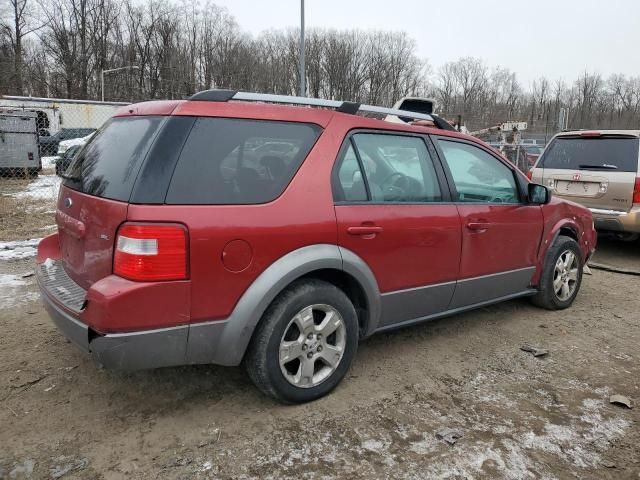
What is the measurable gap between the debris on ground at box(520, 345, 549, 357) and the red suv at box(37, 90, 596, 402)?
66 centimetres

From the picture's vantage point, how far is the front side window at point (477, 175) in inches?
145

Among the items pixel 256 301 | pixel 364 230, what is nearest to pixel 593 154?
pixel 364 230

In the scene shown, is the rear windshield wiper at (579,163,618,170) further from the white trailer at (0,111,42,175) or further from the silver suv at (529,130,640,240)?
the white trailer at (0,111,42,175)

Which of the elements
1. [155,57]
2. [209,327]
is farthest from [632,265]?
[155,57]

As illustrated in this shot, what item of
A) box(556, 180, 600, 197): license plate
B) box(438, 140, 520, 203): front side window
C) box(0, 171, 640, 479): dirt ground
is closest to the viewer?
box(0, 171, 640, 479): dirt ground

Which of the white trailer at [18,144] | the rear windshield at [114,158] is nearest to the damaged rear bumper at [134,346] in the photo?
the rear windshield at [114,158]

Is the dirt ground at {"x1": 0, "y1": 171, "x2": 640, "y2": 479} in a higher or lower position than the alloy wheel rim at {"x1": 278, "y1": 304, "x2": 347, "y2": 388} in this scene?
lower

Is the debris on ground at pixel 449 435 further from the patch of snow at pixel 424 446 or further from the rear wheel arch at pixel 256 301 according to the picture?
the rear wheel arch at pixel 256 301

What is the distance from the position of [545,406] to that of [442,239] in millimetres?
1218

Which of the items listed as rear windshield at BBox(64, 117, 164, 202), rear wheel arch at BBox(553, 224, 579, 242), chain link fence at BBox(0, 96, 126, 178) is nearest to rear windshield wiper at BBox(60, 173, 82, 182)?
rear windshield at BBox(64, 117, 164, 202)

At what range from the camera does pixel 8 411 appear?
2.78 metres

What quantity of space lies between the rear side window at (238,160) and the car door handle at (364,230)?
1.60 ft

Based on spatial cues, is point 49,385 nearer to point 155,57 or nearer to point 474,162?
point 474,162

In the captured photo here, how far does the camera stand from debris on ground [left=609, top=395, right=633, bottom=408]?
3033 mm
